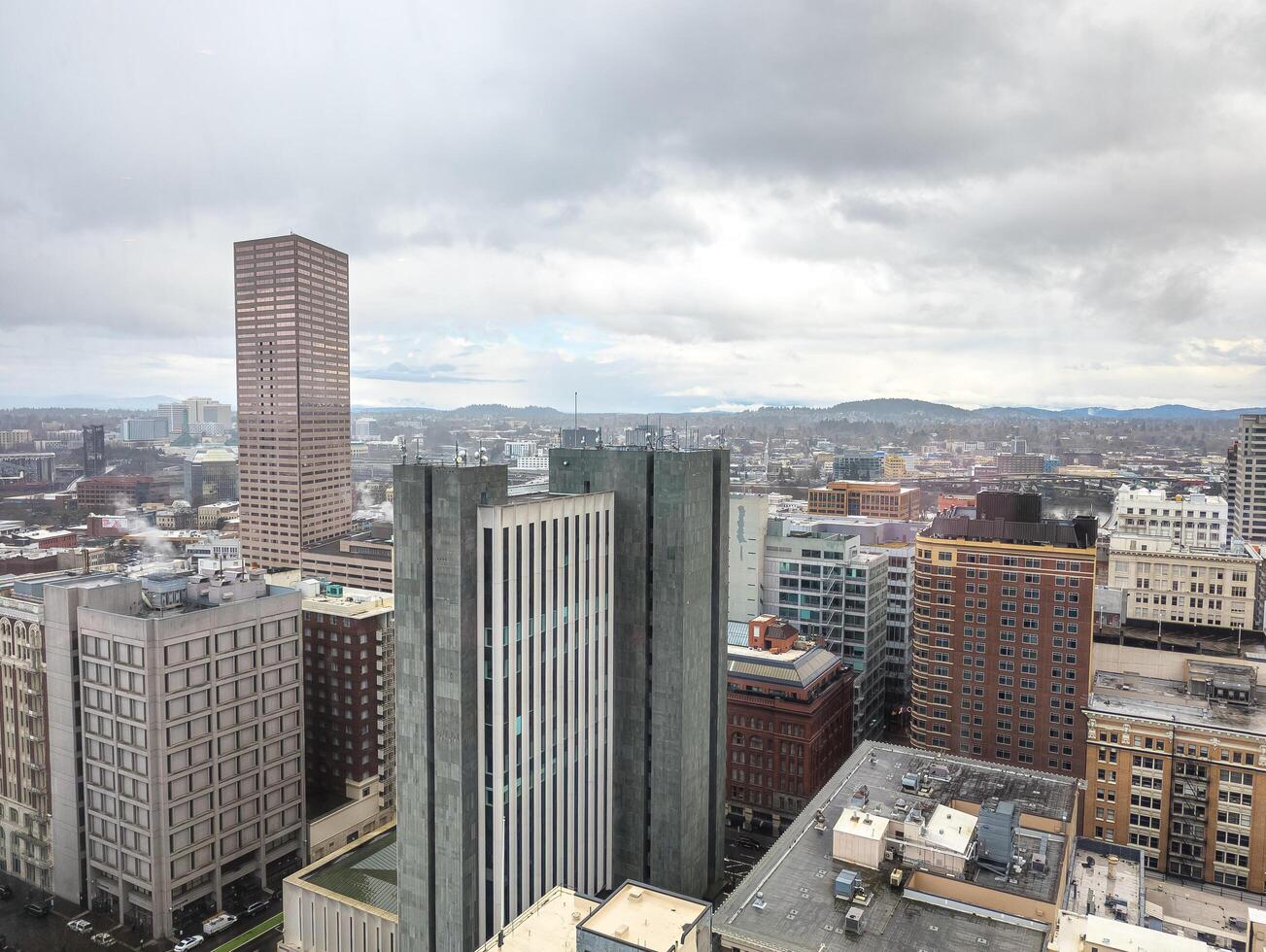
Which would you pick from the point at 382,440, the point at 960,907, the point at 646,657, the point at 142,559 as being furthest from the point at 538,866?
the point at 382,440

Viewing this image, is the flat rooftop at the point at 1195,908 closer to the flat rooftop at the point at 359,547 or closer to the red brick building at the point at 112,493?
the flat rooftop at the point at 359,547

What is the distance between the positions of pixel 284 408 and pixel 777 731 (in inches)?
3213

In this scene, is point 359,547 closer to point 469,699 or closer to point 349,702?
point 349,702

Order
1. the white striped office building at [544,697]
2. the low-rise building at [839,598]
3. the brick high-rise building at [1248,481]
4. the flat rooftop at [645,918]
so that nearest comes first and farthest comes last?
the flat rooftop at [645,918] → the white striped office building at [544,697] → the low-rise building at [839,598] → the brick high-rise building at [1248,481]

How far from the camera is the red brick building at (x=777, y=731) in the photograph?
59.0 meters

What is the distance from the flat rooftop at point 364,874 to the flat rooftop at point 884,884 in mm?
15585

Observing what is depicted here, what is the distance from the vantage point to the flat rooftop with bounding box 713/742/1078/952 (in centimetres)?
2817

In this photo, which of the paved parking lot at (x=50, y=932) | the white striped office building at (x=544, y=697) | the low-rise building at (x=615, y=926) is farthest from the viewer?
the paved parking lot at (x=50, y=932)

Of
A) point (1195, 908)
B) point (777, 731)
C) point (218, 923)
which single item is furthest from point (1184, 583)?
point (218, 923)

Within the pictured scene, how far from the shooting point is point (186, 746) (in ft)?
143

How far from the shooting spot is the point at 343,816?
53781 millimetres

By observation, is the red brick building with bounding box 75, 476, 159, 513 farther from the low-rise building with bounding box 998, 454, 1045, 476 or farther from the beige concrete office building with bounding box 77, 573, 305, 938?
the low-rise building with bounding box 998, 454, 1045, 476

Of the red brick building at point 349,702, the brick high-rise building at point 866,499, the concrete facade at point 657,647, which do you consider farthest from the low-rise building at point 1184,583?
the red brick building at point 349,702

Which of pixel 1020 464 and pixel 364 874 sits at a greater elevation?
pixel 1020 464
